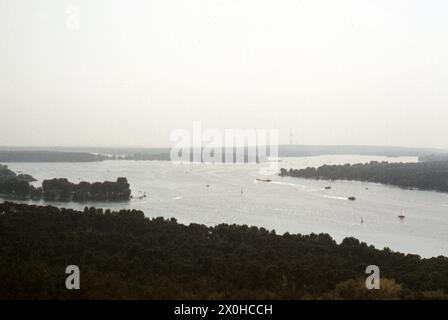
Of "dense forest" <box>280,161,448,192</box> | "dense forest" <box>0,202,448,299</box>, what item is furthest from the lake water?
"dense forest" <box>0,202,448,299</box>

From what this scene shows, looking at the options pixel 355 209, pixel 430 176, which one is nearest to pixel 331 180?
pixel 430 176

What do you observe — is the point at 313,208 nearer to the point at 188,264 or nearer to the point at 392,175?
Result: the point at 188,264

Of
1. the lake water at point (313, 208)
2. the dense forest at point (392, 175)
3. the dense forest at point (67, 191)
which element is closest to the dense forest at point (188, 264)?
the lake water at point (313, 208)

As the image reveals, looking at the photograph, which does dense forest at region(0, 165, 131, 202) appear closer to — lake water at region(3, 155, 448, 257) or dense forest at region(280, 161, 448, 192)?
lake water at region(3, 155, 448, 257)

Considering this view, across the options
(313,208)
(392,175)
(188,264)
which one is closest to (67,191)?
(313,208)

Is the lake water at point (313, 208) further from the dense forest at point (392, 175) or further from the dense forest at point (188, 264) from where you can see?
the dense forest at point (188, 264)

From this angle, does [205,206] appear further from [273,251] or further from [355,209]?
[273,251]
